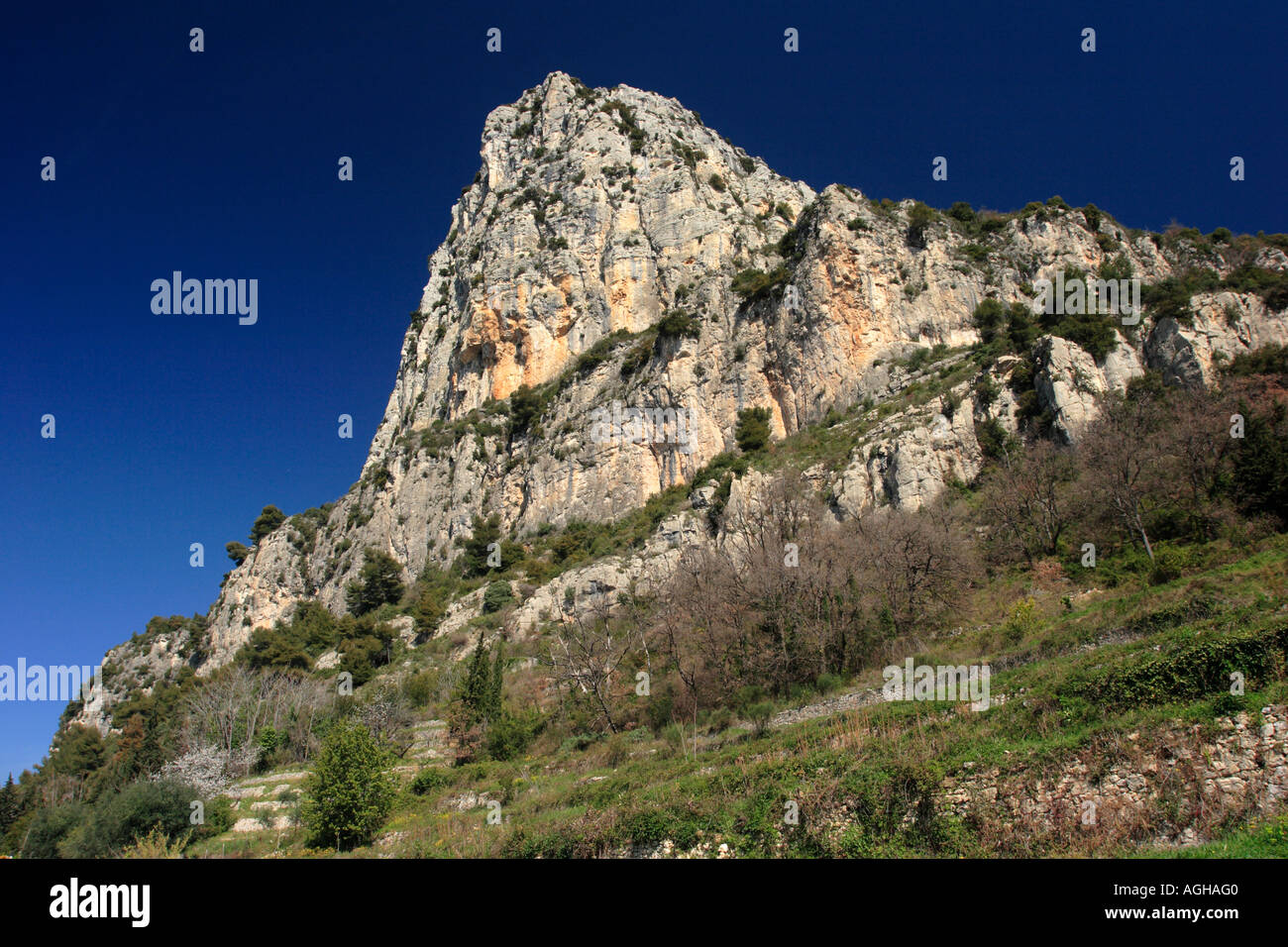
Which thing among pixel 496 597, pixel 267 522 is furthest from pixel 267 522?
pixel 496 597

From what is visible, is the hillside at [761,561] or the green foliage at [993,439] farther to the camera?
the green foliage at [993,439]

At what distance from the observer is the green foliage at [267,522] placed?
81.2 m

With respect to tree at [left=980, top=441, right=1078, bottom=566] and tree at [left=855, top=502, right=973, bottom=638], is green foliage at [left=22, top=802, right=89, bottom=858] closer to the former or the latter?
tree at [left=855, top=502, right=973, bottom=638]

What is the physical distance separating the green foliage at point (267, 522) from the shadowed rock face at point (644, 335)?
7.75 m

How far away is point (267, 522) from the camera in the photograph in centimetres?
8225

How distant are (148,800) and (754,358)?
4662 cm

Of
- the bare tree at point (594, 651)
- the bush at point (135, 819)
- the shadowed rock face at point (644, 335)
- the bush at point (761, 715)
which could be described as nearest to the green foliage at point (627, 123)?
the shadowed rock face at point (644, 335)

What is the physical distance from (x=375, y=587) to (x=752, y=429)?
121 ft

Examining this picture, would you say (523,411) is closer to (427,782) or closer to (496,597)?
(496,597)

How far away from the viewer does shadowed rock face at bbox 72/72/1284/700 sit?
38.5m

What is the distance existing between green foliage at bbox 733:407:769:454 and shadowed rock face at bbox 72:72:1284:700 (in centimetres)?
150

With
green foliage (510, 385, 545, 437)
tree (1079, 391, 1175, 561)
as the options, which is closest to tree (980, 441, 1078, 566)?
tree (1079, 391, 1175, 561)

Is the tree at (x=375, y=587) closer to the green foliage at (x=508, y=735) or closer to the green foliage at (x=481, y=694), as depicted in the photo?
the green foliage at (x=481, y=694)

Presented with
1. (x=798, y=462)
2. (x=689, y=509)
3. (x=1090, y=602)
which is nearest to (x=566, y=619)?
(x=689, y=509)
